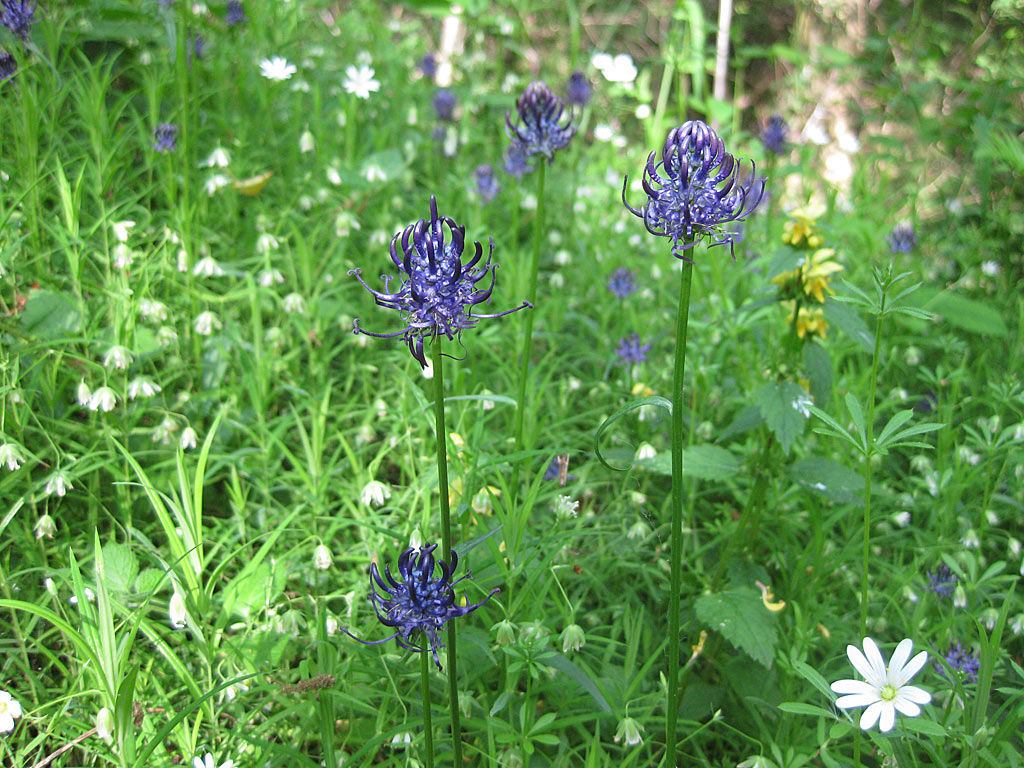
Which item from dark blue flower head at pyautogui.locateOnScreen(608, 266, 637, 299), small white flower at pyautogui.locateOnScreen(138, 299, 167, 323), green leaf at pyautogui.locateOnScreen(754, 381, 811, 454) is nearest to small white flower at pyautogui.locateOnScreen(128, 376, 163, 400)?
small white flower at pyautogui.locateOnScreen(138, 299, 167, 323)

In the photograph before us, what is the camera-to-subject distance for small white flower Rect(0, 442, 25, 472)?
171 cm

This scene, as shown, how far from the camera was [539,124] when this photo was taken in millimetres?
1908

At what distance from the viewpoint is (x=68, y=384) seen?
2234 millimetres

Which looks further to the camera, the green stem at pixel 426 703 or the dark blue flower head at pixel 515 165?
the dark blue flower head at pixel 515 165

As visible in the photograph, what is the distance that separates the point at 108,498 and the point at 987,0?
5.62 meters

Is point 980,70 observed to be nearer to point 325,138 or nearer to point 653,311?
point 653,311

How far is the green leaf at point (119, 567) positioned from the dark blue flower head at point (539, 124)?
1.37 meters

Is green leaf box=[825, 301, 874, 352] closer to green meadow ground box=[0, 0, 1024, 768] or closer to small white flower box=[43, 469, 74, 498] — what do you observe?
green meadow ground box=[0, 0, 1024, 768]

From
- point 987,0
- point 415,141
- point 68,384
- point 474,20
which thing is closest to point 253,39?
point 415,141

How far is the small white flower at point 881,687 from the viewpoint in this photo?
1.20m

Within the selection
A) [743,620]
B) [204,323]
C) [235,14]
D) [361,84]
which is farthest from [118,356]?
[235,14]

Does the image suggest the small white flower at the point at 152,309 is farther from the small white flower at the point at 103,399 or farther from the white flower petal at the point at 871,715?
the white flower petal at the point at 871,715

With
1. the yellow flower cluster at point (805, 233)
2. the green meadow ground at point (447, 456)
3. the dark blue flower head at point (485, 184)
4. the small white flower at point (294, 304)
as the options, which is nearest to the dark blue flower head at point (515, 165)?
the dark blue flower head at point (485, 184)

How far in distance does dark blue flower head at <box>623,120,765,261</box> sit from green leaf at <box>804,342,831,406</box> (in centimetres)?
88
